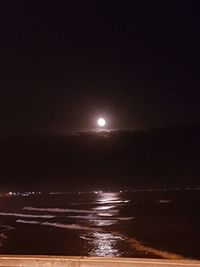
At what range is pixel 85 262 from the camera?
600 cm

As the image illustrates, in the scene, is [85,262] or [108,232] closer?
[85,262]

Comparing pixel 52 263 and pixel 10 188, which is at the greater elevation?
pixel 10 188

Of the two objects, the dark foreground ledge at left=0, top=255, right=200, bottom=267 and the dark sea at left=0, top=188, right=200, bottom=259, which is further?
the dark sea at left=0, top=188, right=200, bottom=259

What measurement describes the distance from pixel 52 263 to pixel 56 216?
15.7 m

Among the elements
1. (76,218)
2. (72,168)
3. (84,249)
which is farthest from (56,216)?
(72,168)

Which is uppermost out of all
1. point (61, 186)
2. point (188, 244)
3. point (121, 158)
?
point (121, 158)

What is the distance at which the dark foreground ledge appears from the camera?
18.8ft

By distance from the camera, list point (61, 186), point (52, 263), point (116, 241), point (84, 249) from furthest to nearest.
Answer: point (61, 186) < point (116, 241) < point (84, 249) < point (52, 263)

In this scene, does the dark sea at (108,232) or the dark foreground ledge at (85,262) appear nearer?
the dark foreground ledge at (85,262)

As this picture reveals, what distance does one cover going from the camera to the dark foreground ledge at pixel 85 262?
5734 millimetres

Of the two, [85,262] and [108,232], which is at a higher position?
[108,232]

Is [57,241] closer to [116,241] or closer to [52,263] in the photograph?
[116,241]

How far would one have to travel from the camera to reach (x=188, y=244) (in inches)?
497

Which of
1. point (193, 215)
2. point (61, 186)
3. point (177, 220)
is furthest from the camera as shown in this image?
point (61, 186)
